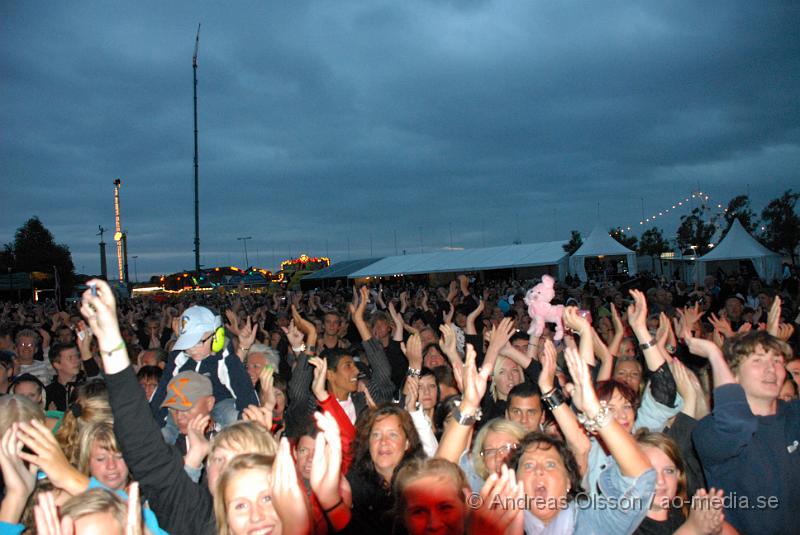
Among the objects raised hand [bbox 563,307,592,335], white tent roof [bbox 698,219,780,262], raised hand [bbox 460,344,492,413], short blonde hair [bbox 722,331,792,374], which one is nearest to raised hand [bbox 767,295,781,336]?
short blonde hair [bbox 722,331,792,374]

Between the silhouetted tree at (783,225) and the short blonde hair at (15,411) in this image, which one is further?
the silhouetted tree at (783,225)

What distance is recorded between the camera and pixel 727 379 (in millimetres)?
2602

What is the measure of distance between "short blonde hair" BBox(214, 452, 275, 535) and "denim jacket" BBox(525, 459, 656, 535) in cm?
124

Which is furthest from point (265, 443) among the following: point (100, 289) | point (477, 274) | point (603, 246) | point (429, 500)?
point (477, 274)

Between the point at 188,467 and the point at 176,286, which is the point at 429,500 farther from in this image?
the point at 176,286

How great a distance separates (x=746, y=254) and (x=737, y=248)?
61 cm

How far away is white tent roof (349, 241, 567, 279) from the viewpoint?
29.1 meters

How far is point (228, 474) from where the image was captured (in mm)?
2322

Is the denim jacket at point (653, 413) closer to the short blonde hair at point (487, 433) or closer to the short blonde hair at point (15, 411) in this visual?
the short blonde hair at point (487, 433)

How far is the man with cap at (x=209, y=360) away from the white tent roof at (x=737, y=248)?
70.6 feet

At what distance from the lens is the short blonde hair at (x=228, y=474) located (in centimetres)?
226

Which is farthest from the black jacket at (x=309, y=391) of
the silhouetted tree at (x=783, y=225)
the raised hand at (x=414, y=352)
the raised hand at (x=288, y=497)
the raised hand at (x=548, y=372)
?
the silhouetted tree at (x=783, y=225)

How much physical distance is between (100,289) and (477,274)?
33.2 metres

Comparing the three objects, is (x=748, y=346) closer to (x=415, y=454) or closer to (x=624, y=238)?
(x=415, y=454)
